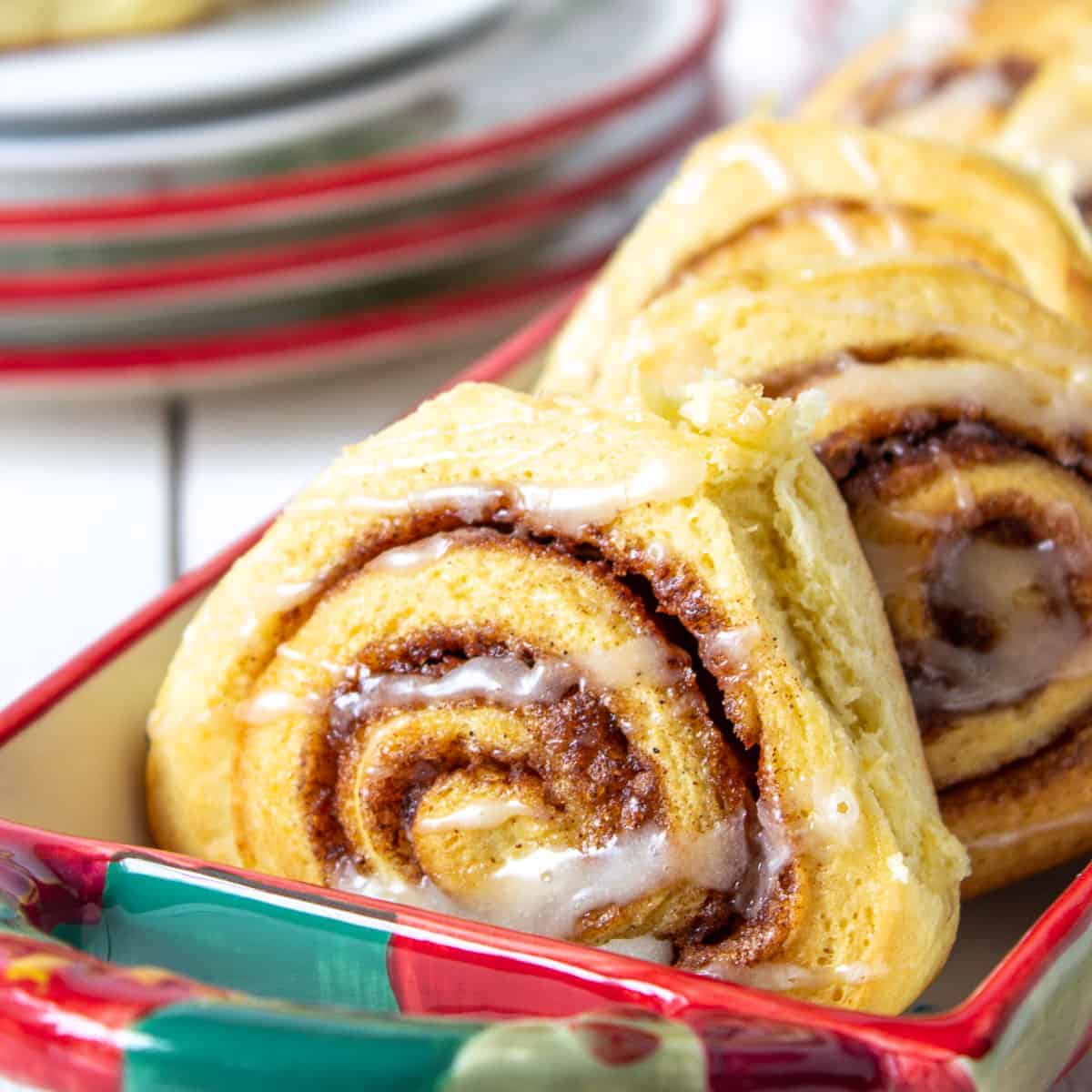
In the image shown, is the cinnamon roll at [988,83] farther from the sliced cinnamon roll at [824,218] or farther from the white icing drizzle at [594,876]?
the white icing drizzle at [594,876]

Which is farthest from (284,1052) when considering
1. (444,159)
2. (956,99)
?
(956,99)

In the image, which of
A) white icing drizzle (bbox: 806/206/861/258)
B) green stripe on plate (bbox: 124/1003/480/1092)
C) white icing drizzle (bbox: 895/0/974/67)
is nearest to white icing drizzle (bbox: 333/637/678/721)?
green stripe on plate (bbox: 124/1003/480/1092)

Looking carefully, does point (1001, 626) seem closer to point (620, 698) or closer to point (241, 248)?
point (620, 698)

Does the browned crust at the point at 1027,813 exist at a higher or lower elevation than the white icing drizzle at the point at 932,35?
lower

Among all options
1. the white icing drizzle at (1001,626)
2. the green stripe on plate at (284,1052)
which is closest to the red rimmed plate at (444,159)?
the white icing drizzle at (1001,626)

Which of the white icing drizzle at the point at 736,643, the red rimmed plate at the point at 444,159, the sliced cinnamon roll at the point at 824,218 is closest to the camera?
the white icing drizzle at the point at 736,643

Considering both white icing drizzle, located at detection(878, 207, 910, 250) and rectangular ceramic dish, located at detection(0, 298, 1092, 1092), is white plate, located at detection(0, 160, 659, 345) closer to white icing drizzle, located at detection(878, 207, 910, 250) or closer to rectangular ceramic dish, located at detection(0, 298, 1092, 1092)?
white icing drizzle, located at detection(878, 207, 910, 250)

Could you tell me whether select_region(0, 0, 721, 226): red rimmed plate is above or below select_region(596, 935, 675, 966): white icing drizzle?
above

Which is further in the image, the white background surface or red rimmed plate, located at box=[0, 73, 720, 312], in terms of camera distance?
red rimmed plate, located at box=[0, 73, 720, 312]
